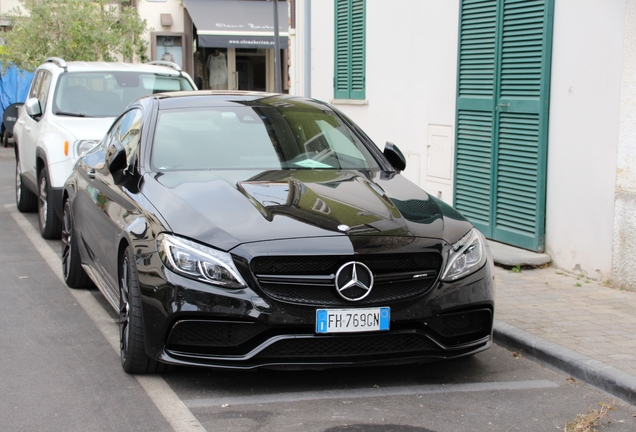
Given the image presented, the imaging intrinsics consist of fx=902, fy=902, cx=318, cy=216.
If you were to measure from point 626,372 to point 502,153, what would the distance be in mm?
3967

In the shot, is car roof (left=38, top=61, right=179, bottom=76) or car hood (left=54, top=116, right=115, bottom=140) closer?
car hood (left=54, top=116, right=115, bottom=140)

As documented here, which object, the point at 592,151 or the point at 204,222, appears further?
the point at 592,151

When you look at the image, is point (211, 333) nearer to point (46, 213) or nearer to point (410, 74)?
point (46, 213)

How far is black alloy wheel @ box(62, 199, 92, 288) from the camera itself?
286 inches

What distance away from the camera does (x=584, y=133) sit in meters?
7.60

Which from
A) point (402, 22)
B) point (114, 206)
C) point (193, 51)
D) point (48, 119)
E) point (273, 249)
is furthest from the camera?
point (193, 51)

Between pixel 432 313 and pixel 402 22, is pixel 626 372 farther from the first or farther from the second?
pixel 402 22

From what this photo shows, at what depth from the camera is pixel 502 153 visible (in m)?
8.73

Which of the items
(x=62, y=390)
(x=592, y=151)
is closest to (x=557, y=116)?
(x=592, y=151)

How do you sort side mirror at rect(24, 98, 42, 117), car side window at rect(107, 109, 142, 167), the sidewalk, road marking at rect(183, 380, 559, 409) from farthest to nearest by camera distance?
side mirror at rect(24, 98, 42, 117)
car side window at rect(107, 109, 142, 167)
the sidewalk
road marking at rect(183, 380, 559, 409)

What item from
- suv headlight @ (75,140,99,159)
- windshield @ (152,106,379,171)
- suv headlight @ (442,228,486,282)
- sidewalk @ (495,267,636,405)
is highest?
windshield @ (152,106,379,171)

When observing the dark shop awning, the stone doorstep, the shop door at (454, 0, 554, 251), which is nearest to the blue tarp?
the dark shop awning

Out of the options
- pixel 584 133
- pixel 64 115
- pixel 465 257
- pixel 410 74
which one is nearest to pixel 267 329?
pixel 465 257

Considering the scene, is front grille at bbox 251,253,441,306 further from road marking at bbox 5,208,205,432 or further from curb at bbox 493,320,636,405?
curb at bbox 493,320,636,405
